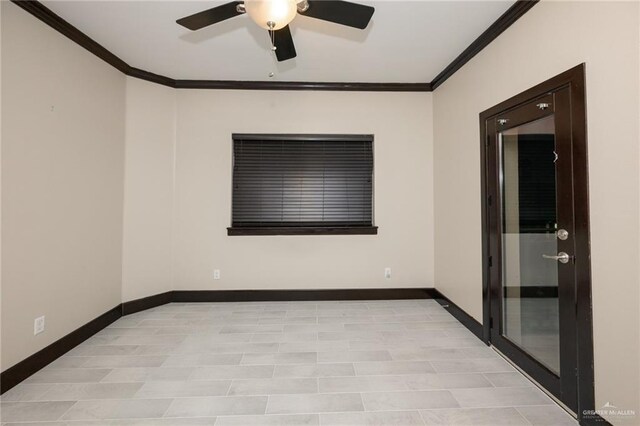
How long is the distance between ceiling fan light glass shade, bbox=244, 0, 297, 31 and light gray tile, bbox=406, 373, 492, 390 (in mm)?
2488

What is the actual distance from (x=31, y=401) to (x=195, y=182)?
8.35 ft

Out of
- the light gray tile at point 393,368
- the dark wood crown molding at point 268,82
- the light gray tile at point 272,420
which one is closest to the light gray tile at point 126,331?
the light gray tile at point 272,420

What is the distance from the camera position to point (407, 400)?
6.42ft

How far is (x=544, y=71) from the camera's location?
6.79 feet

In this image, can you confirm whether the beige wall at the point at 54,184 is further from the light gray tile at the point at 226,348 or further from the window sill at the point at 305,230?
the window sill at the point at 305,230

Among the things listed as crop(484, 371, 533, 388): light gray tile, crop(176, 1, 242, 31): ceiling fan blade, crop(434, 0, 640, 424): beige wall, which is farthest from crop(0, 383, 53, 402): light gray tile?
crop(434, 0, 640, 424): beige wall

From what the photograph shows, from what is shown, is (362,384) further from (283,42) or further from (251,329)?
(283,42)

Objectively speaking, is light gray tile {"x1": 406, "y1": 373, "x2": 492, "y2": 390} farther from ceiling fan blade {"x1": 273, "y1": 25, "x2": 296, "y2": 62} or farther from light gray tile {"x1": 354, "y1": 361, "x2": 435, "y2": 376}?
ceiling fan blade {"x1": 273, "y1": 25, "x2": 296, "y2": 62}

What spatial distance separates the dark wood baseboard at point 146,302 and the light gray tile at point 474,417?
324 cm

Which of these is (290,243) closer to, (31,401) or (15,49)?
(31,401)

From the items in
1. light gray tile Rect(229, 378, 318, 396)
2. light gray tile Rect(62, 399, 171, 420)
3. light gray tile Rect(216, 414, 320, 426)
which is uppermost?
light gray tile Rect(229, 378, 318, 396)

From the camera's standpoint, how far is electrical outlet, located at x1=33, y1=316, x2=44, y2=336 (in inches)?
90.9

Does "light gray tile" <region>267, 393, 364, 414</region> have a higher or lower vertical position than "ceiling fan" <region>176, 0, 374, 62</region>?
lower

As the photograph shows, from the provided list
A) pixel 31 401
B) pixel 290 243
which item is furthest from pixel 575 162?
pixel 31 401
